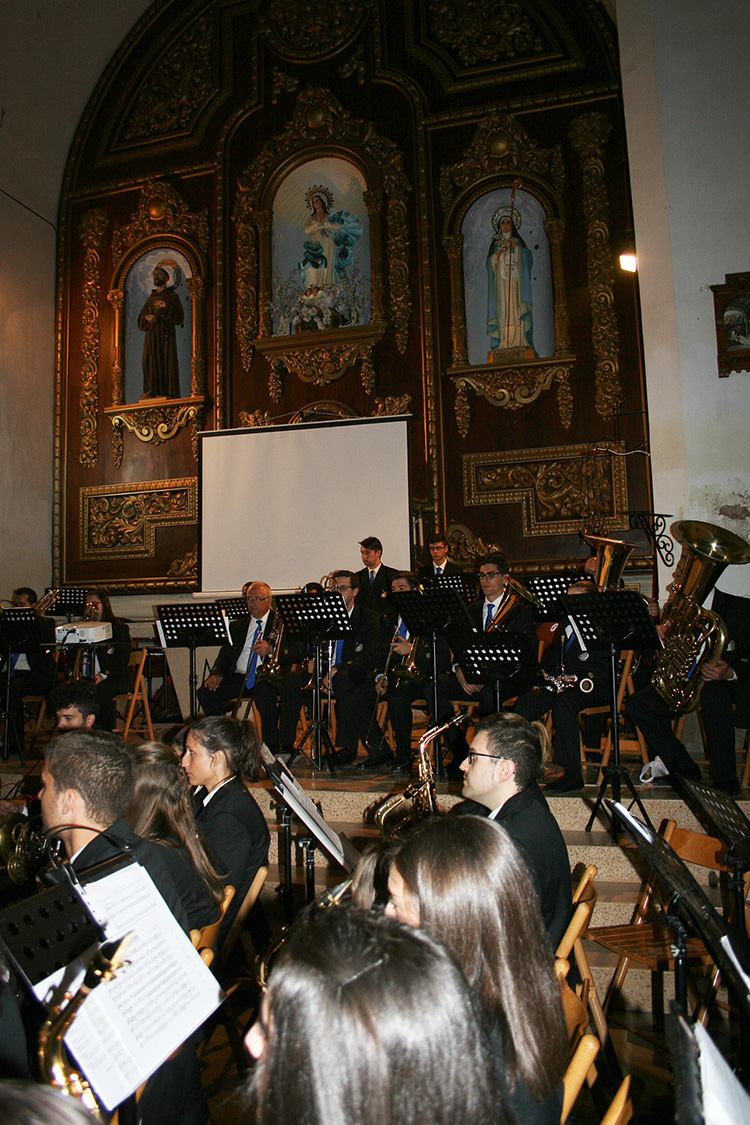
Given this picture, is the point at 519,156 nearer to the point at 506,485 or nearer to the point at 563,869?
the point at 506,485

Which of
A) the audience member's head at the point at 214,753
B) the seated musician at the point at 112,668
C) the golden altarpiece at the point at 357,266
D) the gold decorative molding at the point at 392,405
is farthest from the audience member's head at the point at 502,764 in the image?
the gold decorative molding at the point at 392,405

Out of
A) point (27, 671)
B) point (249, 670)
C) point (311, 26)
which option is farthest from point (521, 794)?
point (311, 26)

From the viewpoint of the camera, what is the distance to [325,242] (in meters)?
10.4

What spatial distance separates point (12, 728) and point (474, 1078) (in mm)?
7020

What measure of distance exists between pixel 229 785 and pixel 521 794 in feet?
4.26

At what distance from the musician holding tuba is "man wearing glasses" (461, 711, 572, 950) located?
2.18 metres

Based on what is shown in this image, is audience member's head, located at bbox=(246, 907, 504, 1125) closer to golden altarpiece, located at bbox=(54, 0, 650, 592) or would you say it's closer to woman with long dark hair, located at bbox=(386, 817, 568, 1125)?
woman with long dark hair, located at bbox=(386, 817, 568, 1125)

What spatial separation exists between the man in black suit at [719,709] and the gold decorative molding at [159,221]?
26.6ft

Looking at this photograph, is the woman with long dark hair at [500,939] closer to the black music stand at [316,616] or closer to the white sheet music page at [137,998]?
the white sheet music page at [137,998]

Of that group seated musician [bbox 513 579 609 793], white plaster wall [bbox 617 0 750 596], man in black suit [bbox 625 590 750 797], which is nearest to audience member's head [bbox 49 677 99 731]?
seated musician [bbox 513 579 609 793]

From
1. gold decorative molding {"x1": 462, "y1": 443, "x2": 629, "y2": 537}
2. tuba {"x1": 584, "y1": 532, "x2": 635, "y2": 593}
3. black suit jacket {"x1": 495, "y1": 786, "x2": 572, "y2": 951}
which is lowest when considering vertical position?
black suit jacket {"x1": 495, "y1": 786, "x2": 572, "y2": 951}

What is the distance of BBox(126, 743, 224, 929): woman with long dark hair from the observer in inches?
111

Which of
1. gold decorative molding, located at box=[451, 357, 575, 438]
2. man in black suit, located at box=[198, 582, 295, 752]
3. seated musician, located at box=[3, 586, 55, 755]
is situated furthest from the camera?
gold decorative molding, located at box=[451, 357, 575, 438]

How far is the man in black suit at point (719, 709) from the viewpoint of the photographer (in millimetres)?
5129
